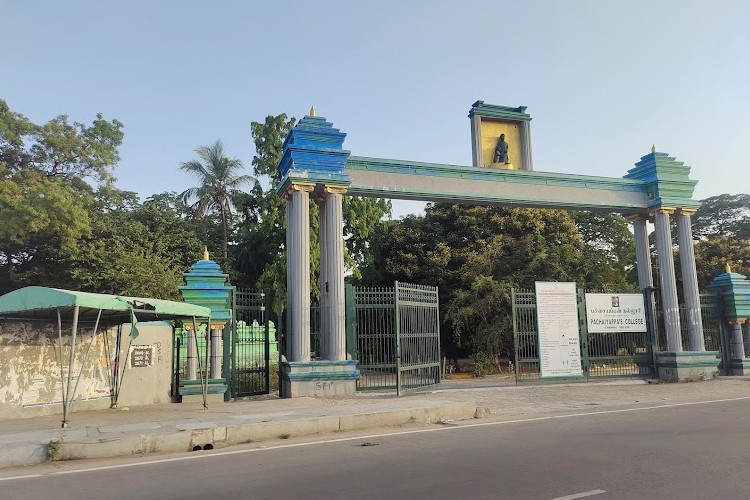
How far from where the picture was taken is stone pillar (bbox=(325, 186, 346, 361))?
13172mm


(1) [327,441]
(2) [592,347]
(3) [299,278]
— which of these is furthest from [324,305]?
(2) [592,347]

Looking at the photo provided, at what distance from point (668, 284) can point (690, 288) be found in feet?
2.74

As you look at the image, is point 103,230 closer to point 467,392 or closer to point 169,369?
point 169,369

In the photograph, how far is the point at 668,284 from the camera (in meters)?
16.6

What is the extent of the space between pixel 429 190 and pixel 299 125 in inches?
146

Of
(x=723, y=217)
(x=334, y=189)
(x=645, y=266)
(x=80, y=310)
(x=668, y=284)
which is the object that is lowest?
(x=80, y=310)

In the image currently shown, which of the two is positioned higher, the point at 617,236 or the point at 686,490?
the point at 617,236

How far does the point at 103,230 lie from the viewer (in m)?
29.0

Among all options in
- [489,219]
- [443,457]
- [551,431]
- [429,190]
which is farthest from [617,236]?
[443,457]

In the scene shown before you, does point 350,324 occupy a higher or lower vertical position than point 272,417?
higher

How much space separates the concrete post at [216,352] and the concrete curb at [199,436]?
4210mm

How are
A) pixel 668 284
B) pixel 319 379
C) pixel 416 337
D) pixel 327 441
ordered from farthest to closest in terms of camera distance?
pixel 668 284 < pixel 416 337 < pixel 319 379 < pixel 327 441

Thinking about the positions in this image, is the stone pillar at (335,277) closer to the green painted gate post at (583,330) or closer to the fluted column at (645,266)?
the green painted gate post at (583,330)

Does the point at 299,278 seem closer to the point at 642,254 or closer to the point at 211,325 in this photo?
the point at 211,325
